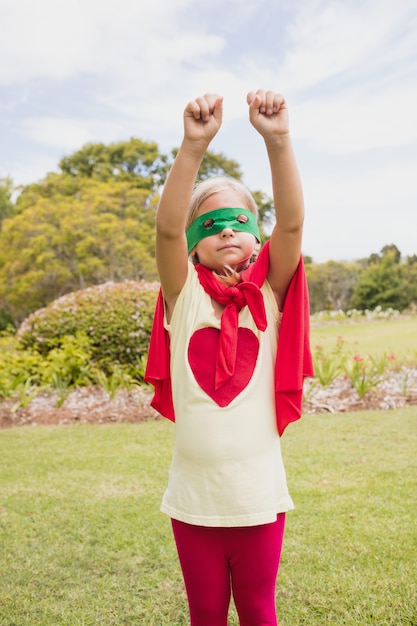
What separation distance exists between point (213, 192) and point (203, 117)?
32cm

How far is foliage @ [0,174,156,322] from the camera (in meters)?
18.8

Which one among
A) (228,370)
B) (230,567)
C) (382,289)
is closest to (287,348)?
(228,370)

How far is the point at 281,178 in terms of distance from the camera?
159cm

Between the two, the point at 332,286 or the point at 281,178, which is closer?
the point at 281,178

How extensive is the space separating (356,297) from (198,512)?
26.9 m

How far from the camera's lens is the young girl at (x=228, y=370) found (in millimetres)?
1657

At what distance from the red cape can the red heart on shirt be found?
0.30ft

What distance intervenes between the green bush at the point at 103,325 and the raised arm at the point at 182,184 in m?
5.88

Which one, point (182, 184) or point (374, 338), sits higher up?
point (182, 184)

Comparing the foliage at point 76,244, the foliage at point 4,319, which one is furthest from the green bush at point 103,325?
the foliage at point 4,319

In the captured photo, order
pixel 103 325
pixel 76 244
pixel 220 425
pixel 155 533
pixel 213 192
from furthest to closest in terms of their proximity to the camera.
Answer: pixel 76 244, pixel 103 325, pixel 155 533, pixel 213 192, pixel 220 425

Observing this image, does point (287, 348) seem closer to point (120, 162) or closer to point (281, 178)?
point (281, 178)

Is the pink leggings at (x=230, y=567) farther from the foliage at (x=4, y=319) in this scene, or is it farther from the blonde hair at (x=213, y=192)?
the foliage at (x=4, y=319)

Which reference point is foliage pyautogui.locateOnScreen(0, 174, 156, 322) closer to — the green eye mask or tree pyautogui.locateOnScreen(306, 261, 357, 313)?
tree pyautogui.locateOnScreen(306, 261, 357, 313)
